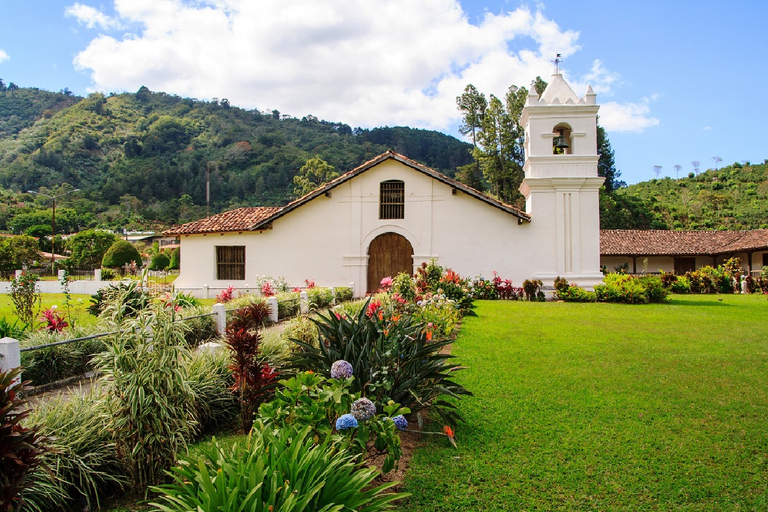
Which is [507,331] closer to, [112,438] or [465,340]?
[465,340]

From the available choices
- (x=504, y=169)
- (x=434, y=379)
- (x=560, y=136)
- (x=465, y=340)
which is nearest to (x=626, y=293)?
(x=560, y=136)

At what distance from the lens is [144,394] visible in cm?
375

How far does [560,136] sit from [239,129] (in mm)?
63055

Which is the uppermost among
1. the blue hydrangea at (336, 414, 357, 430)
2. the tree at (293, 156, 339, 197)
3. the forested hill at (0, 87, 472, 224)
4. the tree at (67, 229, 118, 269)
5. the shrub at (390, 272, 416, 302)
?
the forested hill at (0, 87, 472, 224)

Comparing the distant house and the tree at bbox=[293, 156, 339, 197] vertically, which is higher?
the tree at bbox=[293, 156, 339, 197]

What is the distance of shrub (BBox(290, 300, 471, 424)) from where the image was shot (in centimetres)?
449

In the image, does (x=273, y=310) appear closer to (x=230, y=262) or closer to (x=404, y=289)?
(x=404, y=289)

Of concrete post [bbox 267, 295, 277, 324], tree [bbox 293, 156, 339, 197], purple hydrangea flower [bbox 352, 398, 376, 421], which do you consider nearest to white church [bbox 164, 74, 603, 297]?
concrete post [bbox 267, 295, 277, 324]

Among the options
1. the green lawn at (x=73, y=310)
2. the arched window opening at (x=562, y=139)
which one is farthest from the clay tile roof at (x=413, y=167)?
the green lawn at (x=73, y=310)

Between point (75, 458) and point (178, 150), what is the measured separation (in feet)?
238

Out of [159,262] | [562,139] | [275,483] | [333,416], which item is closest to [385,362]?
[333,416]

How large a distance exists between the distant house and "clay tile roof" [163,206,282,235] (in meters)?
22.0

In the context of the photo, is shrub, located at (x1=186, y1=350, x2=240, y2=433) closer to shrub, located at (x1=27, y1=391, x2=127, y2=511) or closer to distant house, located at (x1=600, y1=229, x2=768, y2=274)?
shrub, located at (x1=27, y1=391, x2=127, y2=511)

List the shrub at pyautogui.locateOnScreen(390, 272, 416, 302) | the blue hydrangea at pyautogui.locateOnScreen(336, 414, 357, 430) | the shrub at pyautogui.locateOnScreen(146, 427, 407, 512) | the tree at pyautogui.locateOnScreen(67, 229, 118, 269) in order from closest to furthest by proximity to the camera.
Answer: the shrub at pyautogui.locateOnScreen(146, 427, 407, 512)
the blue hydrangea at pyautogui.locateOnScreen(336, 414, 357, 430)
the shrub at pyautogui.locateOnScreen(390, 272, 416, 302)
the tree at pyautogui.locateOnScreen(67, 229, 118, 269)
